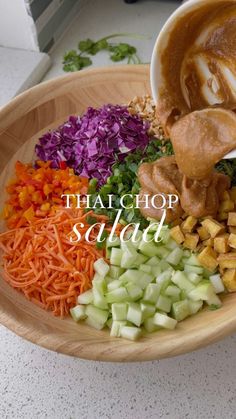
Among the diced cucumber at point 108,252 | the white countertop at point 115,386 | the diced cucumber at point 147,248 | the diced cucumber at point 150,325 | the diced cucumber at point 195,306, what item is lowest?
the white countertop at point 115,386

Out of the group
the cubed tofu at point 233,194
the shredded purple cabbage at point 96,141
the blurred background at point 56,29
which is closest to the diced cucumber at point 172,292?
the cubed tofu at point 233,194

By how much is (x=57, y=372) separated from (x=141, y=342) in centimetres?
30

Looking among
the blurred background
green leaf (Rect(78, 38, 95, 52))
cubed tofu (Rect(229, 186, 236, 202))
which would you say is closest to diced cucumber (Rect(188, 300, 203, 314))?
cubed tofu (Rect(229, 186, 236, 202))

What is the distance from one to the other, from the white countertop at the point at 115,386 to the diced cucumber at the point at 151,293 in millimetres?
205

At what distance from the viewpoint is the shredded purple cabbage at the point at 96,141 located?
1.81 m

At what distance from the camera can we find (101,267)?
4.99 ft

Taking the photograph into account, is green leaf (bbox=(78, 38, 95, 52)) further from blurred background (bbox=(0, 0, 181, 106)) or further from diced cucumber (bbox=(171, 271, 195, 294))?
diced cucumber (bbox=(171, 271, 195, 294))

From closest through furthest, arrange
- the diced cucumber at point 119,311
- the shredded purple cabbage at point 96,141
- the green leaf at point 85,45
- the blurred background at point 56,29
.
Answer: the diced cucumber at point 119,311 → the shredded purple cabbage at point 96,141 → the blurred background at point 56,29 → the green leaf at point 85,45

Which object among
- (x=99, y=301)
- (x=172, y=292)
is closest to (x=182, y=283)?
(x=172, y=292)

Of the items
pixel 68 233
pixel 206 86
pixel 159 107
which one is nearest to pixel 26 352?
pixel 68 233

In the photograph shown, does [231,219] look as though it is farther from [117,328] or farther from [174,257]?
[117,328]

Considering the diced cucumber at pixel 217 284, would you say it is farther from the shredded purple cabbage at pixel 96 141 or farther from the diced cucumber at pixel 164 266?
the shredded purple cabbage at pixel 96 141

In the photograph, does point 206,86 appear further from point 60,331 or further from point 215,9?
point 60,331

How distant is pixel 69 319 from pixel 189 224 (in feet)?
1.48
